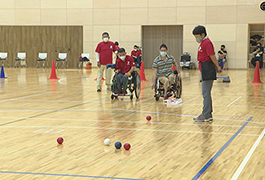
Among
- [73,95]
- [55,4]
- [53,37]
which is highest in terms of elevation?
[55,4]

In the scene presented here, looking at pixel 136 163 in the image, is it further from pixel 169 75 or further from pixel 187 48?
pixel 187 48

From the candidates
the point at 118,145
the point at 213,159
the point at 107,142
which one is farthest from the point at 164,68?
the point at 213,159

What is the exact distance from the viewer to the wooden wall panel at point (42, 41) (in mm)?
28984

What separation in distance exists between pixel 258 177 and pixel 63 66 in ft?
85.1

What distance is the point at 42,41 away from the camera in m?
29.4

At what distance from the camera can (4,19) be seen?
2964cm

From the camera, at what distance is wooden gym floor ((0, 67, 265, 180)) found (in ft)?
14.1

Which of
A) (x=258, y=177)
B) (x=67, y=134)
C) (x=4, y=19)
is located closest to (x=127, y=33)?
(x=4, y=19)

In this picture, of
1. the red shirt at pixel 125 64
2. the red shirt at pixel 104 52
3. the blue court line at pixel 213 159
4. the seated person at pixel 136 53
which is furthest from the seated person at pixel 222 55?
the blue court line at pixel 213 159

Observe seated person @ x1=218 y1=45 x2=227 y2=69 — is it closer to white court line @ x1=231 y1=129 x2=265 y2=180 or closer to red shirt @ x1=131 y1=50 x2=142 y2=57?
red shirt @ x1=131 y1=50 x2=142 y2=57

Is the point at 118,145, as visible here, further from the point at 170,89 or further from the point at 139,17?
the point at 139,17

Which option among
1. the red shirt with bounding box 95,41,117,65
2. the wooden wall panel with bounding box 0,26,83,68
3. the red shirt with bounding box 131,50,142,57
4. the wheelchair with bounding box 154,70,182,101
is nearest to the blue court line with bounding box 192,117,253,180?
the wheelchair with bounding box 154,70,182,101

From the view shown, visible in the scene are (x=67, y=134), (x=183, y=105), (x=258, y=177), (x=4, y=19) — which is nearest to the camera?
(x=258, y=177)

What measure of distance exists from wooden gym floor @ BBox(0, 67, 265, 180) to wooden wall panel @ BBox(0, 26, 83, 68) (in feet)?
62.8
